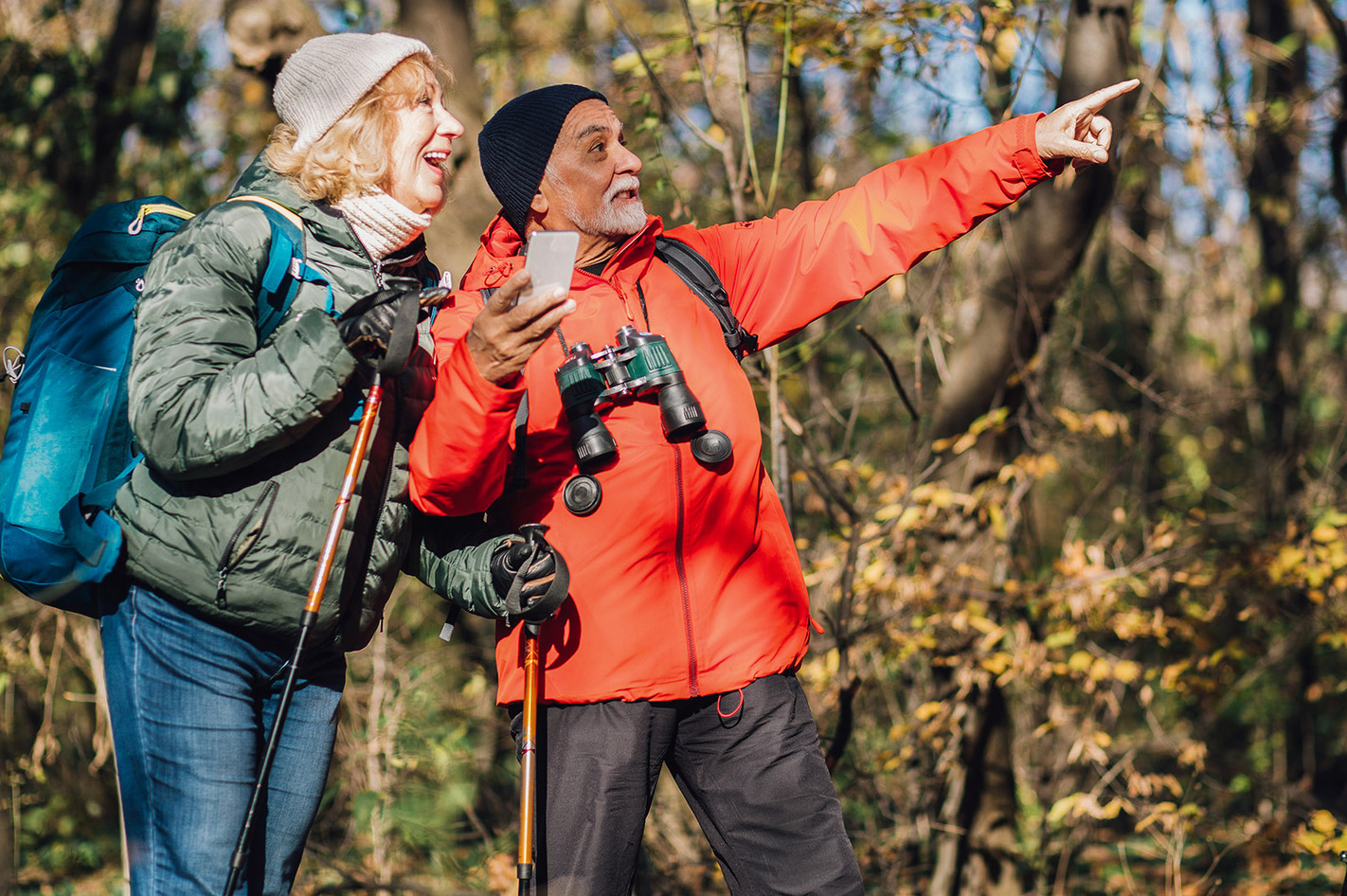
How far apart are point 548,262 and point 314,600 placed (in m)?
0.75

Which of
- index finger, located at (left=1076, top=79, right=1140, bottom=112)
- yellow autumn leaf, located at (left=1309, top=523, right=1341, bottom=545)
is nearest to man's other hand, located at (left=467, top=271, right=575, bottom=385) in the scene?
index finger, located at (left=1076, top=79, right=1140, bottom=112)

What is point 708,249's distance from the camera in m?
2.65

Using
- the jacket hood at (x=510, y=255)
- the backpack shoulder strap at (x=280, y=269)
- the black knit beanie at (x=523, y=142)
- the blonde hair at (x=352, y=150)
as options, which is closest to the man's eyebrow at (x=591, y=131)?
the black knit beanie at (x=523, y=142)

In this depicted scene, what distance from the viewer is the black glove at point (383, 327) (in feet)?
6.56

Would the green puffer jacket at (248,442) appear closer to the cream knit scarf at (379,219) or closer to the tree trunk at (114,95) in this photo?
the cream knit scarf at (379,219)

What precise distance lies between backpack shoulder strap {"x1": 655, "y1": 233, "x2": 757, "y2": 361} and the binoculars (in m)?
0.28

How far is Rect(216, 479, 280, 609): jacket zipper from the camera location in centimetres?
198

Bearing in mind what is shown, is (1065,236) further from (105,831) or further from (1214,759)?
(105,831)

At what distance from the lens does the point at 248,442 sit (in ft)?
6.27

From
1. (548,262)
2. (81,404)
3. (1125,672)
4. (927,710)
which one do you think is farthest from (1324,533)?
(81,404)

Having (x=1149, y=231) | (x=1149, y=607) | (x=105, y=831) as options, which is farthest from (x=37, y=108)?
(x=1149, y=231)

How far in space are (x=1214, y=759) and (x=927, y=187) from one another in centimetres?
559

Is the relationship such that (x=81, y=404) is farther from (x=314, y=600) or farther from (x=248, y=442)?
(x=314, y=600)

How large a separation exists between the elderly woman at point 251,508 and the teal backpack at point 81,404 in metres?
0.04
